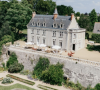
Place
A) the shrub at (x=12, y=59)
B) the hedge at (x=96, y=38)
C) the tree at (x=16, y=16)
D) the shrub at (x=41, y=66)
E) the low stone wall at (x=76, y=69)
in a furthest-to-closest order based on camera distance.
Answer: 1. the hedge at (x=96, y=38)
2. the tree at (x=16, y=16)
3. the shrub at (x=12, y=59)
4. the shrub at (x=41, y=66)
5. the low stone wall at (x=76, y=69)

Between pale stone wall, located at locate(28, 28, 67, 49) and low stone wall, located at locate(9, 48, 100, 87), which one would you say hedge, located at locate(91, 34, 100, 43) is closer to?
pale stone wall, located at locate(28, 28, 67, 49)

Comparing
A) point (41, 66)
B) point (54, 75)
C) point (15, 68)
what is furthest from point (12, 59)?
point (54, 75)

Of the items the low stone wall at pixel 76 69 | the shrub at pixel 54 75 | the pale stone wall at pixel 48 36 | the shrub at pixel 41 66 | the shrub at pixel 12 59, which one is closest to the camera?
the low stone wall at pixel 76 69

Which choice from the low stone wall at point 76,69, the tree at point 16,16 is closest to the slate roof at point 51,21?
the tree at point 16,16

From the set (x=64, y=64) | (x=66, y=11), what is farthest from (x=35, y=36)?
(x=66, y=11)

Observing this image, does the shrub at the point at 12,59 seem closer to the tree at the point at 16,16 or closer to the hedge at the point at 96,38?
the tree at the point at 16,16

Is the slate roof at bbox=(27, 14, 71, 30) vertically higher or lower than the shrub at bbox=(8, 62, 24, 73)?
higher

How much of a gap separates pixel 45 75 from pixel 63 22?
17288 mm

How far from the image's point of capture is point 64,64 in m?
28.1

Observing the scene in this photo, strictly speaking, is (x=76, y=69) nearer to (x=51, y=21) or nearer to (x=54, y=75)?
(x=54, y=75)

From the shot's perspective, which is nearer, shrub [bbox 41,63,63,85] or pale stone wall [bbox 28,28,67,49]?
shrub [bbox 41,63,63,85]

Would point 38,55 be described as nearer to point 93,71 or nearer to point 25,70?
point 25,70

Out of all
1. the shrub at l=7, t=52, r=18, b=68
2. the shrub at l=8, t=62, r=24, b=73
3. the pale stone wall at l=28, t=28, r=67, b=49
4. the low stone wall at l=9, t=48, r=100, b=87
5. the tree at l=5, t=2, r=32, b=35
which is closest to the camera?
the low stone wall at l=9, t=48, r=100, b=87

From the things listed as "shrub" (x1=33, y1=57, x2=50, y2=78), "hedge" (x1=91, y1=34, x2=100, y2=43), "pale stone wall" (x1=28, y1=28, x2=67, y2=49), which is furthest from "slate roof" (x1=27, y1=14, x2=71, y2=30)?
"hedge" (x1=91, y1=34, x2=100, y2=43)
